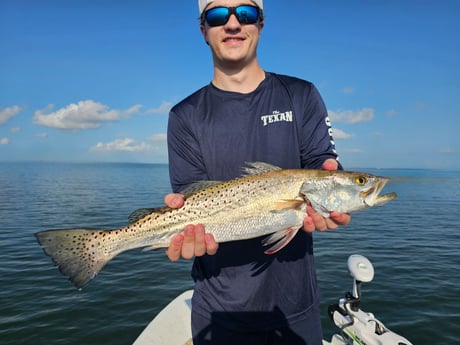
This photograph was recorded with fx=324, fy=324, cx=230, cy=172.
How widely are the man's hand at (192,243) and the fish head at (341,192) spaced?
4.52ft

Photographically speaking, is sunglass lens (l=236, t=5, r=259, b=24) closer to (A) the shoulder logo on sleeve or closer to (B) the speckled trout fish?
(A) the shoulder logo on sleeve

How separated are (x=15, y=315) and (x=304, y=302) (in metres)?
11.3

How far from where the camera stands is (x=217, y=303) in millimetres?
4012

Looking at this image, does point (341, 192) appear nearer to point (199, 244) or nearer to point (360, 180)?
point (360, 180)

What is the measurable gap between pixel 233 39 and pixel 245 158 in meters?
1.61

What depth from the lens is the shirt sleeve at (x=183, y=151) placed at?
4.39m

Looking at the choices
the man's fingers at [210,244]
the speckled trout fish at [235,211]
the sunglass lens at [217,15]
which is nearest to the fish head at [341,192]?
the speckled trout fish at [235,211]

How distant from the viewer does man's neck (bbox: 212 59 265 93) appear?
4453 millimetres

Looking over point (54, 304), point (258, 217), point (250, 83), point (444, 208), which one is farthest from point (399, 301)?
point (444, 208)

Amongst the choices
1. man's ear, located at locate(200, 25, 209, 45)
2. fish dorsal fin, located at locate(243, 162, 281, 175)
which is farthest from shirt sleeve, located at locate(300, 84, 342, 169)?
man's ear, located at locate(200, 25, 209, 45)

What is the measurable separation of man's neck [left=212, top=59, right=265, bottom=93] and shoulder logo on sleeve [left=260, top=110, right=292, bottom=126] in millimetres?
509

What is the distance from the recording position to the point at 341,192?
4.36 metres

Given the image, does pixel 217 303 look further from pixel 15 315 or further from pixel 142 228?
pixel 15 315

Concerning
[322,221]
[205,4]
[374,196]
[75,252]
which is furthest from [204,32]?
[75,252]
